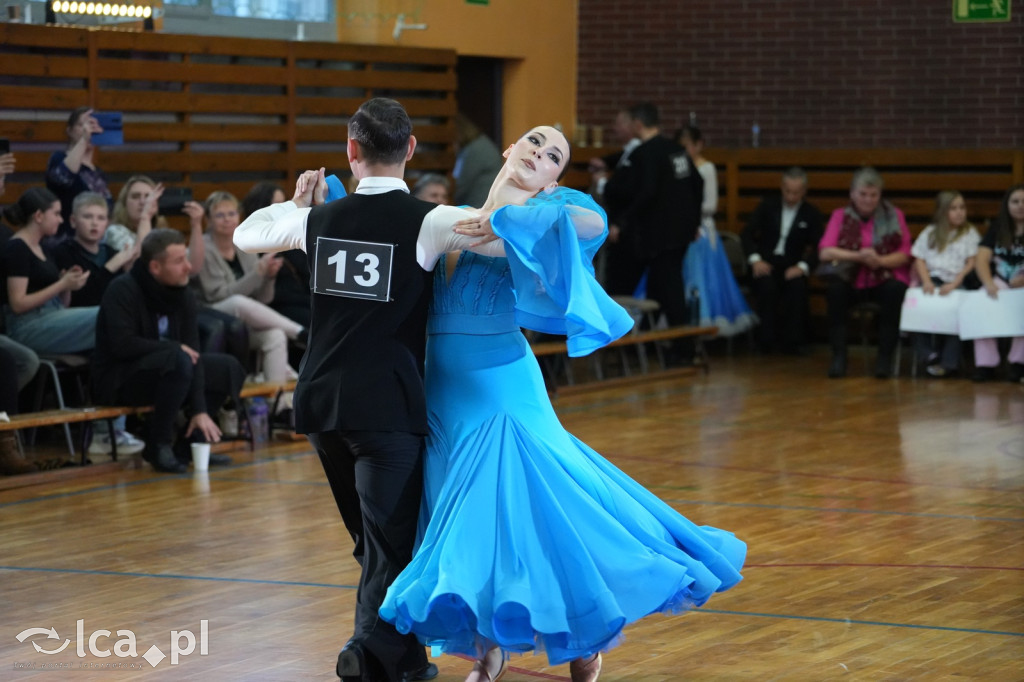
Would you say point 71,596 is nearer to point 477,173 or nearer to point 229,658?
point 229,658

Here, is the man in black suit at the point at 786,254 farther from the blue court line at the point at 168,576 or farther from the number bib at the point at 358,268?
the number bib at the point at 358,268

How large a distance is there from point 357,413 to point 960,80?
9.76 m

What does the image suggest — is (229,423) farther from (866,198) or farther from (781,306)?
(781,306)

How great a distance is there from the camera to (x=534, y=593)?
3.37 m

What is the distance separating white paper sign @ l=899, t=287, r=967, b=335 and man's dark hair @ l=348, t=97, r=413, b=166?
298 inches

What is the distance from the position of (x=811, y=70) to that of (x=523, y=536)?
9.89m

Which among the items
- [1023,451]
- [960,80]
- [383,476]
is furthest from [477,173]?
[383,476]

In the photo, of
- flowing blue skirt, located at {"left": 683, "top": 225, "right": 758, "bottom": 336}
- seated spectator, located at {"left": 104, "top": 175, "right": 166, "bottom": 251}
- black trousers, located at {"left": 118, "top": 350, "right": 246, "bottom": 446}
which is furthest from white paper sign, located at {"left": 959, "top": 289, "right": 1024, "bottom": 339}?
black trousers, located at {"left": 118, "top": 350, "right": 246, "bottom": 446}

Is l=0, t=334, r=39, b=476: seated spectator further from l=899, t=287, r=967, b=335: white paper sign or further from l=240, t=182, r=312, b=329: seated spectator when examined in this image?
l=899, t=287, r=967, b=335: white paper sign

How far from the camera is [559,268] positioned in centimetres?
355

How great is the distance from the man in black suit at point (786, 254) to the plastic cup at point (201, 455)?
5.76 metres

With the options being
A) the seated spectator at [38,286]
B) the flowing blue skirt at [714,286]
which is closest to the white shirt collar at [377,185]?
the seated spectator at [38,286]

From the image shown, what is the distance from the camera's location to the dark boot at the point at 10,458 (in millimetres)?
6848

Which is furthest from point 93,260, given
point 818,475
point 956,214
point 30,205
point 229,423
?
point 956,214
